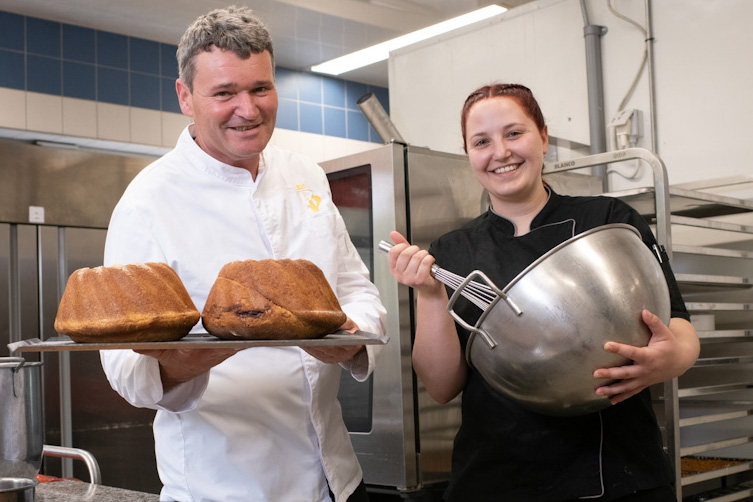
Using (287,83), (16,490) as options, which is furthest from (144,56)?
(16,490)

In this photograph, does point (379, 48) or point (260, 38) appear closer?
point (260, 38)

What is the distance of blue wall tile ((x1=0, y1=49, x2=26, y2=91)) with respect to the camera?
414cm

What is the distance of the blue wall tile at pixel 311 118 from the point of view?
5262 millimetres

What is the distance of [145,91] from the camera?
4648 mm

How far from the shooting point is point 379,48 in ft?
15.9

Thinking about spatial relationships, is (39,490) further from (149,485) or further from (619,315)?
(149,485)

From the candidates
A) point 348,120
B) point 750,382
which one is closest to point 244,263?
point 750,382

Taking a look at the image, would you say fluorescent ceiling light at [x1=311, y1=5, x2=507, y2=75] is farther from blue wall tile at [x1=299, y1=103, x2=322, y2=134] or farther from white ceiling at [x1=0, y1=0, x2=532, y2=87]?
blue wall tile at [x1=299, y1=103, x2=322, y2=134]

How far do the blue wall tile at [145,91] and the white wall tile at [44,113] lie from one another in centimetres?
43

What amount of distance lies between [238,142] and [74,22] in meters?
3.77

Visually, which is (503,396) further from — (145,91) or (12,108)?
(145,91)

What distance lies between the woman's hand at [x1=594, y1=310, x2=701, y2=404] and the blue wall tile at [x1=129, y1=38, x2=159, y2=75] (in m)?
4.13

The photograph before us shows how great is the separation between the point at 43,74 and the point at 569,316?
13.1 ft

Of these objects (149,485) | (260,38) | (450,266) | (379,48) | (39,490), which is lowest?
(149,485)
